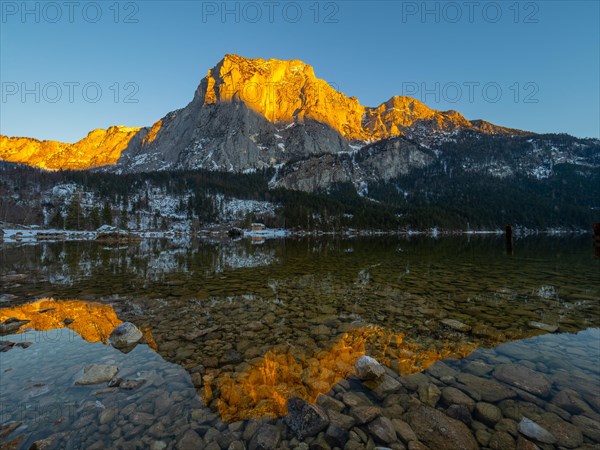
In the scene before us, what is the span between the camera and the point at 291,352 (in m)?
10.4

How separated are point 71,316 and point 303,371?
481 inches

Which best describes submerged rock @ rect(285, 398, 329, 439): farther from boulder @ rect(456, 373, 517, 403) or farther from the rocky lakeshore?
boulder @ rect(456, 373, 517, 403)

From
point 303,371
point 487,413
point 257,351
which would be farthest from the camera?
point 257,351

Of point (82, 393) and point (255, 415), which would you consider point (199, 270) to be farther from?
point (255, 415)

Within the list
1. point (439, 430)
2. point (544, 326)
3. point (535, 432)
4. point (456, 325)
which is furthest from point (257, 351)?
point (544, 326)

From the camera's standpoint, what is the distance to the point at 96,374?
852cm

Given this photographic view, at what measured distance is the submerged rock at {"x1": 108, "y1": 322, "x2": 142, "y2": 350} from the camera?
426 inches

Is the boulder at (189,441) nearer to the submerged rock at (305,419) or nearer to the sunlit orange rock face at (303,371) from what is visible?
the sunlit orange rock face at (303,371)

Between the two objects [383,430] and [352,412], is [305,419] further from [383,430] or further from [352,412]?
[383,430]

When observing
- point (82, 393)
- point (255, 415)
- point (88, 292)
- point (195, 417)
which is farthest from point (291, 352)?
point (88, 292)

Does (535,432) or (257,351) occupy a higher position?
(535,432)

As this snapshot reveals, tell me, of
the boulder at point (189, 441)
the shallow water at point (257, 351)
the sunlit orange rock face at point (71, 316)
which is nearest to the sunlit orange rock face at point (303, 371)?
the shallow water at point (257, 351)

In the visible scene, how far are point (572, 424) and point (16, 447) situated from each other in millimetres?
11575

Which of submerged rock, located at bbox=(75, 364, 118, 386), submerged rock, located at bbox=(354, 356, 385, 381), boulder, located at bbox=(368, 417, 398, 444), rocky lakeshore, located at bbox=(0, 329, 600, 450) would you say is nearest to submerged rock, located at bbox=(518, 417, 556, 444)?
rocky lakeshore, located at bbox=(0, 329, 600, 450)
